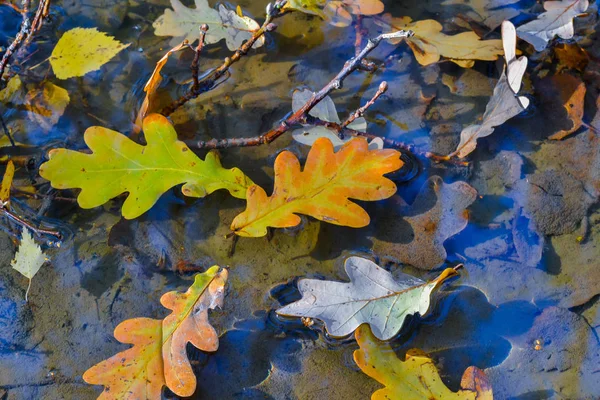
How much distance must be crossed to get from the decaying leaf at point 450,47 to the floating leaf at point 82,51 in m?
1.29

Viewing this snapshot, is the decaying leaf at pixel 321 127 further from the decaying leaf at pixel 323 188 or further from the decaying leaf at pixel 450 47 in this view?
the decaying leaf at pixel 450 47

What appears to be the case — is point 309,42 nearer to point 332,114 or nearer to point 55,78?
point 332,114

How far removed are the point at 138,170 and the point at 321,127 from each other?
2.45ft

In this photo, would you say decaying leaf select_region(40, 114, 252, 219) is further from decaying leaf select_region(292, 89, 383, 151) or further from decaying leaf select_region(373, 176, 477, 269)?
decaying leaf select_region(373, 176, 477, 269)

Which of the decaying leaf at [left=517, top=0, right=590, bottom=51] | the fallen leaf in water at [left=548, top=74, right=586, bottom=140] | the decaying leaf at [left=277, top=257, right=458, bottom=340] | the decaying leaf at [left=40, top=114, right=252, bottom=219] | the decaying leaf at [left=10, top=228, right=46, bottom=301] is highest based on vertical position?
the decaying leaf at [left=517, top=0, right=590, bottom=51]

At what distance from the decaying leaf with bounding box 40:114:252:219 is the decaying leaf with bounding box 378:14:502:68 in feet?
3.28

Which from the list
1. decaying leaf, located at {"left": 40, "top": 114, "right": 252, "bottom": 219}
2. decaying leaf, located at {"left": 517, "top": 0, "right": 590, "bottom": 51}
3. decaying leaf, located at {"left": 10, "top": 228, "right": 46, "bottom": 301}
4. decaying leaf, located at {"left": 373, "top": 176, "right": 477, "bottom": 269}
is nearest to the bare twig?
decaying leaf, located at {"left": 40, "top": 114, "right": 252, "bottom": 219}

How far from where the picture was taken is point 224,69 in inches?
83.9

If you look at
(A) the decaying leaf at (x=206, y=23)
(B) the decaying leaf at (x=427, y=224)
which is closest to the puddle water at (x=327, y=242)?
(B) the decaying leaf at (x=427, y=224)

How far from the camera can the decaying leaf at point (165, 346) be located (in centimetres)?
173

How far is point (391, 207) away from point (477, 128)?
0.49 meters

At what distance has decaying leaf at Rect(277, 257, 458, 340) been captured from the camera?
70.3 inches

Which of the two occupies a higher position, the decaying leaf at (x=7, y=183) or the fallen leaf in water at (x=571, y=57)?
the fallen leaf in water at (x=571, y=57)

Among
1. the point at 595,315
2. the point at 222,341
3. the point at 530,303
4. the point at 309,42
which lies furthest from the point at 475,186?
the point at 222,341
